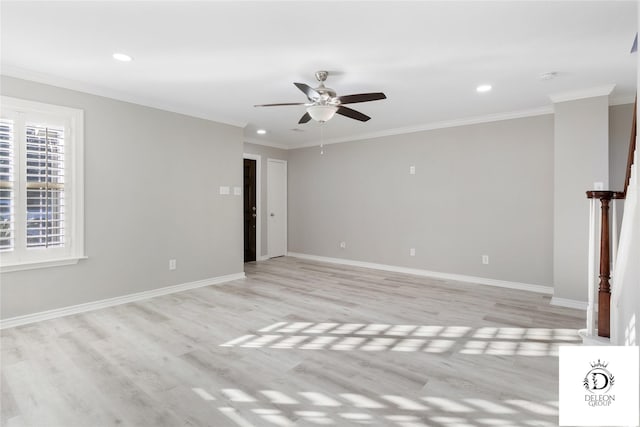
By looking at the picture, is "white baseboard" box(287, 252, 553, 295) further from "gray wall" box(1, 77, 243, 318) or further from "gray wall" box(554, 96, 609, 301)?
"gray wall" box(1, 77, 243, 318)

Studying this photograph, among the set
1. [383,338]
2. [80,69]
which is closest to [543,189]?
[383,338]

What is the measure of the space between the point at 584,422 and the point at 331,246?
5.59m

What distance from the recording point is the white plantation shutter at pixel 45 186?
132 inches

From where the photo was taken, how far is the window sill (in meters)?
3.22

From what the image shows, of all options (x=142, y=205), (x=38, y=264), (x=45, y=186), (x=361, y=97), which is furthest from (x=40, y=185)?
(x=361, y=97)

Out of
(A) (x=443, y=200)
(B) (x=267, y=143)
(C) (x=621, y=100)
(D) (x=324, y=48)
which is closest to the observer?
(D) (x=324, y=48)

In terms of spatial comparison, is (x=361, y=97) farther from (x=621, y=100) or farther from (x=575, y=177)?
(x=621, y=100)

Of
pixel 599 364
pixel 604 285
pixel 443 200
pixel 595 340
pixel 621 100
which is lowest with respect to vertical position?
pixel 595 340

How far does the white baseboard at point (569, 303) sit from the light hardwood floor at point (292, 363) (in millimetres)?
219

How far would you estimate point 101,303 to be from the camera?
3.85 metres

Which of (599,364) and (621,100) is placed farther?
(621,100)

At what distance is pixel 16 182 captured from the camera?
324cm

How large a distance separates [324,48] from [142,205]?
9.95 feet

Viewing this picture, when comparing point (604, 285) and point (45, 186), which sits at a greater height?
point (45, 186)
